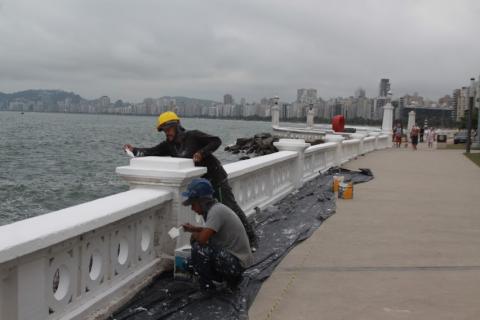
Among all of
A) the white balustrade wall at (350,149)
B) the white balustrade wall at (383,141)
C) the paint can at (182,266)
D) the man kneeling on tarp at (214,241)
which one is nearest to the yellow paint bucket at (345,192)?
the paint can at (182,266)

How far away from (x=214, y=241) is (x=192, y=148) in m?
1.29

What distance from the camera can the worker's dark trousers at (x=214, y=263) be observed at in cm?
503

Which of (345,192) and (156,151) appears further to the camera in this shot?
(345,192)

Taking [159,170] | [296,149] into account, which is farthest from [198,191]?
[296,149]

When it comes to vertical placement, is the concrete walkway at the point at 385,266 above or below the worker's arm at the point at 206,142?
below

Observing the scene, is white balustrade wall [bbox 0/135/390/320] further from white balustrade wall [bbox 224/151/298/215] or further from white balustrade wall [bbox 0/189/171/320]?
white balustrade wall [bbox 224/151/298/215]

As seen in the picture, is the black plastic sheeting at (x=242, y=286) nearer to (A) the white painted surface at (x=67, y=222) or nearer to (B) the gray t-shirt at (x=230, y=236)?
(B) the gray t-shirt at (x=230, y=236)

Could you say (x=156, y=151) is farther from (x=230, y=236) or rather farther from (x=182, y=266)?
(x=230, y=236)

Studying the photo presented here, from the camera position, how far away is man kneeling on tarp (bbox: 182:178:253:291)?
4.89 metres

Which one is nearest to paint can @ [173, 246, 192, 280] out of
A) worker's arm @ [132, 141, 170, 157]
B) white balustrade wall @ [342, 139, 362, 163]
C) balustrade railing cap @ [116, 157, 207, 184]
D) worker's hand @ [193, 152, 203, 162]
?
balustrade railing cap @ [116, 157, 207, 184]

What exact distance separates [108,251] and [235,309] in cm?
125

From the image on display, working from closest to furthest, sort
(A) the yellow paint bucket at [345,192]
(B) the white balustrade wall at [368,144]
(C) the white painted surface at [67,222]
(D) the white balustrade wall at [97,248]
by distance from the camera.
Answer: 1. (C) the white painted surface at [67,222]
2. (D) the white balustrade wall at [97,248]
3. (A) the yellow paint bucket at [345,192]
4. (B) the white balustrade wall at [368,144]

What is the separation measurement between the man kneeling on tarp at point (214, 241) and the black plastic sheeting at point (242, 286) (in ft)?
0.69

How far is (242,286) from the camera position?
550cm
